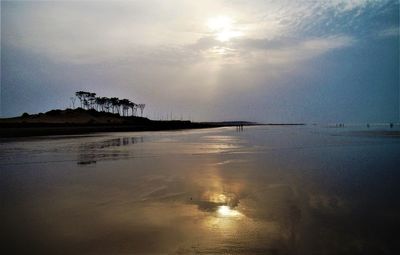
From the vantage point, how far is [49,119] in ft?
356

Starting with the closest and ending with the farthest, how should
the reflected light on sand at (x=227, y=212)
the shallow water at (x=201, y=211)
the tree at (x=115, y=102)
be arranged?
1. the shallow water at (x=201, y=211)
2. the reflected light on sand at (x=227, y=212)
3. the tree at (x=115, y=102)

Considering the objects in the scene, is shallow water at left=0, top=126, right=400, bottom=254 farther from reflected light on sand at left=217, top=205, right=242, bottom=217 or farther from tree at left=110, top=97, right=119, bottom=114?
tree at left=110, top=97, right=119, bottom=114

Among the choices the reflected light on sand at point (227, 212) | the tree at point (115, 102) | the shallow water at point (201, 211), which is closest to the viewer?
the shallow water at point (201, 211)

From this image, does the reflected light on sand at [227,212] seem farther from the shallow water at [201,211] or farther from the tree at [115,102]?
the tree at [115,102]

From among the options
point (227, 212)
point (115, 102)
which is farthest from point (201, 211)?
point (115, 102)

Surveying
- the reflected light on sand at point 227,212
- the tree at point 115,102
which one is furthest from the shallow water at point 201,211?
the tree at point 115,102

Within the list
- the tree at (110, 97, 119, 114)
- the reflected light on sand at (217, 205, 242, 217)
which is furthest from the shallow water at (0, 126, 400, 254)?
the tree at (110, 97, 119, 114)

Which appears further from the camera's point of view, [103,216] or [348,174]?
[348,174]

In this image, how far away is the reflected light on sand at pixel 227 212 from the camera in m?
9.05

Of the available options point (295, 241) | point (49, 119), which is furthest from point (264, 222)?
point (49, 119)

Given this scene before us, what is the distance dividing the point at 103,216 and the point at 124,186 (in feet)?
14.3

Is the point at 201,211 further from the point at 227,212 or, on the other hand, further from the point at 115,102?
the point at 115,102

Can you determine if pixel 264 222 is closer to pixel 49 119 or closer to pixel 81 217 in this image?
pixel 81 217

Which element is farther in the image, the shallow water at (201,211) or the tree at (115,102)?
the tree at (115,102)
